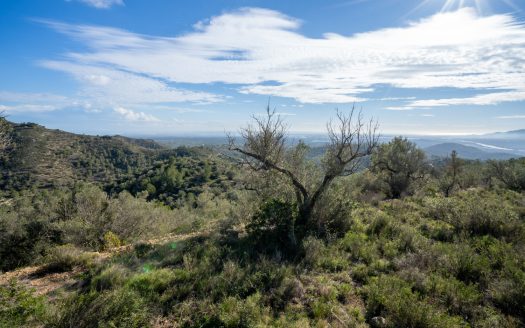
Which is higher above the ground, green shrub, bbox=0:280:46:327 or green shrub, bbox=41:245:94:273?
green shrub, bbox=0:280:46:327

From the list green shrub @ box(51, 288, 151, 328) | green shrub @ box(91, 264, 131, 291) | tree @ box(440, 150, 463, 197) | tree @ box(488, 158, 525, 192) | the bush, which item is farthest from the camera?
tree @ box(440, 150, 463, 197)

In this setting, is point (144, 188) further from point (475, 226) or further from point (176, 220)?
point (475, 226)

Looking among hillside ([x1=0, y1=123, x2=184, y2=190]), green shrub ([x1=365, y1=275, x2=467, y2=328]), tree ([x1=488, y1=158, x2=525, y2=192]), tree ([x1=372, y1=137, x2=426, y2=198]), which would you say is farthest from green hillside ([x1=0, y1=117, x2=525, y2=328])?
hillside ([x1=0, y1=123, x2=184, y2=190])

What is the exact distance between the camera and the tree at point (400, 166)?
850 inches

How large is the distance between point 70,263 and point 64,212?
12633mm

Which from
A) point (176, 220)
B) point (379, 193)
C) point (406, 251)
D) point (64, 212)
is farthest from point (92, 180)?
point (406, 251)

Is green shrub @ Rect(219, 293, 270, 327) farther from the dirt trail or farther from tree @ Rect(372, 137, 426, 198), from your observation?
tree @ Rect(372, 137, 426, 198)

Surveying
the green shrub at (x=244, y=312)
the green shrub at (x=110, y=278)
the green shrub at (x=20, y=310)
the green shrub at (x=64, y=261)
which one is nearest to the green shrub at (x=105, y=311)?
the green shrub at (x=20, y=310)

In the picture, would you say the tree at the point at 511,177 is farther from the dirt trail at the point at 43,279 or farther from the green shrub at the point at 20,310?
the green shrub at the point at 20,310

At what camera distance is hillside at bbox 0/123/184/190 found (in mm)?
70000

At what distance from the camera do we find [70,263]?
26.7ft

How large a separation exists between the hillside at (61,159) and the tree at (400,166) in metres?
66.0

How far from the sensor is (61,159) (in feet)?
278

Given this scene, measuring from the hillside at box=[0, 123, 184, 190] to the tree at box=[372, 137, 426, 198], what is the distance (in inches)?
2598
